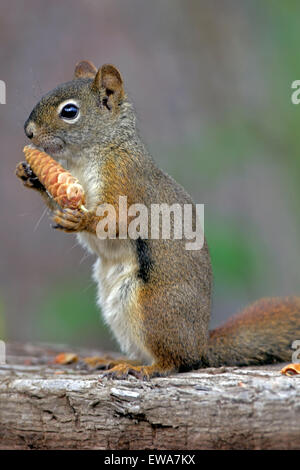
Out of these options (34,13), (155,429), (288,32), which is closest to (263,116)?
(288,32)

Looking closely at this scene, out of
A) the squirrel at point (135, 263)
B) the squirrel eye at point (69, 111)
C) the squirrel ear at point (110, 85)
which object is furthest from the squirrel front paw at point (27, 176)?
the squirrel ear at point (110, 85)

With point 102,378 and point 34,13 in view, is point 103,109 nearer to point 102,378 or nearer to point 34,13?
point 102,378

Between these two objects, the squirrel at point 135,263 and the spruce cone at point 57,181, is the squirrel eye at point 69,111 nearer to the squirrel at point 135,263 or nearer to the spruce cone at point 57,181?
the squirrel at point 135,263

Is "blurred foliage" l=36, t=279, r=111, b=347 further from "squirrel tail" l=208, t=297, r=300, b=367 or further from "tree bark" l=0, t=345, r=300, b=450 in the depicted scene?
"tree bark" l=0, t=345, r=300, b=450

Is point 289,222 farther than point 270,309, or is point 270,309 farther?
point 289,222

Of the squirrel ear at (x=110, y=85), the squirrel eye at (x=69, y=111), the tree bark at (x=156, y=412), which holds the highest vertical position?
the squirrel ear at (x=110, y=85)

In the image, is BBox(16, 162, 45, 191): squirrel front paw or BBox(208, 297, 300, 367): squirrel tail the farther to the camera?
BBox(16, 162, 45, 191): squirrel front paw

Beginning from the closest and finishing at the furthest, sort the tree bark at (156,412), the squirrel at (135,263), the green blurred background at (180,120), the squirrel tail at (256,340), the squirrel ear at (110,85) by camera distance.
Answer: the tree bark at (156,412), the squirrel at (135,263), the squirrel tail at (256,340), the squirrel ear at (110,85), the green blurred background at (180,120)

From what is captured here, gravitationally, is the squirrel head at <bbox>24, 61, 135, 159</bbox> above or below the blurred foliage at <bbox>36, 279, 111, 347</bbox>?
above

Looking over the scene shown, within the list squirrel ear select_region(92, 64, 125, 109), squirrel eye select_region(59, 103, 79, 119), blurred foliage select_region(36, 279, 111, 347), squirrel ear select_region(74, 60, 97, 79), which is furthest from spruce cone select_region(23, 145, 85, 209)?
blurred foliage select_region(36, 279, 111, 347)
